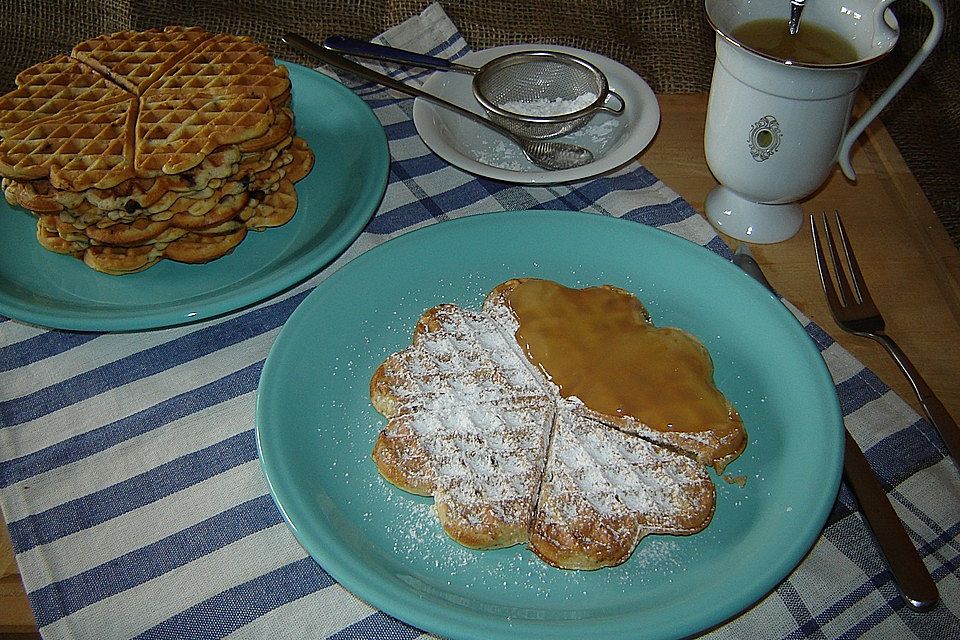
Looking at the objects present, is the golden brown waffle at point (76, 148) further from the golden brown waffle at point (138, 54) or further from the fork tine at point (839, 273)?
the fork tine at point (839, 273)

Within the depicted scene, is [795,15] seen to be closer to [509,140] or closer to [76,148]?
[509,140]

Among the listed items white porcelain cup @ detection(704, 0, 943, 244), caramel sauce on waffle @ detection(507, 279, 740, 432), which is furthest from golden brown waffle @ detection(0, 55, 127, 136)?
white porcelain cup @ detection(704, 0, 943, 244)

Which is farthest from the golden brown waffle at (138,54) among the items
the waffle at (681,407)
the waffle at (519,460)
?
the waffle at (681,407)

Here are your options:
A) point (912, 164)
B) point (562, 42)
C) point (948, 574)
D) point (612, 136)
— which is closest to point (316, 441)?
point (948, 574)

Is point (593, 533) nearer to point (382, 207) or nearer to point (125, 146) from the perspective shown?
point (382, 207)

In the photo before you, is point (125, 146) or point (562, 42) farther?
point (562, 42)

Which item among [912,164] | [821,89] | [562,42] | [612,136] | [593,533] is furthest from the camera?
[562,42]
